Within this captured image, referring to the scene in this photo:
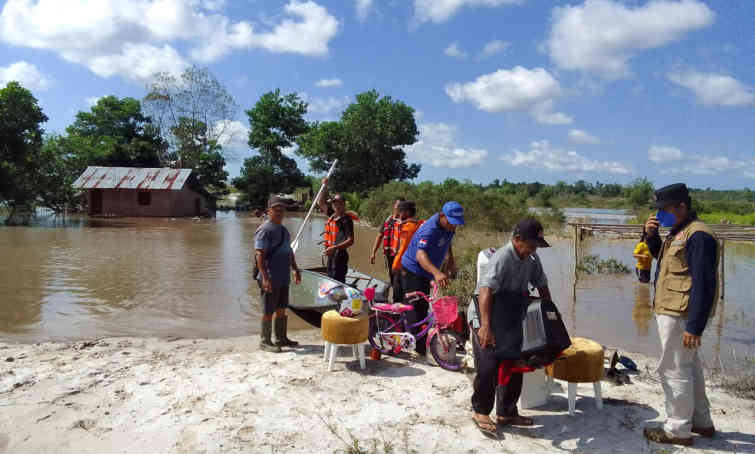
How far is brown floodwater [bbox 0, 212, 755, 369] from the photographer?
7.25m

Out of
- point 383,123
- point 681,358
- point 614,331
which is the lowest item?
point 614,331

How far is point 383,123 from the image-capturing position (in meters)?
44.4

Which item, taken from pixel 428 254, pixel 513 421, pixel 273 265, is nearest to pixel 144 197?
pixel 273 265

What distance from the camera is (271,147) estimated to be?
46.1 metres

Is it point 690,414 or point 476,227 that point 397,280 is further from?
point 476,227

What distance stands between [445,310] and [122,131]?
44000 mm

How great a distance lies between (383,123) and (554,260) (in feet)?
101

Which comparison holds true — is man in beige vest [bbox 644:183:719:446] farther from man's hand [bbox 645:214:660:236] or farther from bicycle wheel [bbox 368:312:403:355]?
bicycle wheel [bbox 368:312:403:355]

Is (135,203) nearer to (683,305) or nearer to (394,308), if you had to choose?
(394,308)

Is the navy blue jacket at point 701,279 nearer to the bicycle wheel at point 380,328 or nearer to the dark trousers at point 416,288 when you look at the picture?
the dark trousers at point 416,288

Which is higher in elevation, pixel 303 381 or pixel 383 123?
pixel 383 123

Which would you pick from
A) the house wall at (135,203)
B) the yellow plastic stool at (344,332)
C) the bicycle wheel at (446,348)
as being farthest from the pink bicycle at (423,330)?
the house wall at (135,203)

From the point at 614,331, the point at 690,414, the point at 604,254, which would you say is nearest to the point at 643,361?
the point at 614,331

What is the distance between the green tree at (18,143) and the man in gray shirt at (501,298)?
90.1ft
